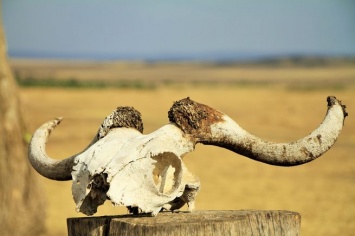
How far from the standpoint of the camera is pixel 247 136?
175 inches

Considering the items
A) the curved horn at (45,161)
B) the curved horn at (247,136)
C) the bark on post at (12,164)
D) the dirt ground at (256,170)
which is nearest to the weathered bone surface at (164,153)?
the curved horn at (247,136)

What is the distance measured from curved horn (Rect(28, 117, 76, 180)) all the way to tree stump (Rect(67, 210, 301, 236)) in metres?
0.37

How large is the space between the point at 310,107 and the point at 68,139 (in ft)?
48.0

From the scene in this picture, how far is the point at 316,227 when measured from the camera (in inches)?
526

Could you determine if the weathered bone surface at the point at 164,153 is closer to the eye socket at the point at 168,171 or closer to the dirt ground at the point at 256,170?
the eye socket at the point at 168,171

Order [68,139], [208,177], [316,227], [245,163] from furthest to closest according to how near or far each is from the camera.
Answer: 1. [68,139]
2. [245,163]
3. [208,177]
4. [316,227]

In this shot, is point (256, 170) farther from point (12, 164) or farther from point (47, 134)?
point (47, 134)

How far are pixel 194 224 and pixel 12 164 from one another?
643 centimetres

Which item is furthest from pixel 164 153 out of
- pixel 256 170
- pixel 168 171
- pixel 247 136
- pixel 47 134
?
pixel 256 170

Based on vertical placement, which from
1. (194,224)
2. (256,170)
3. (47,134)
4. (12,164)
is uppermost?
(256,170)

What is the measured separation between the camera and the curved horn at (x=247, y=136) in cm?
437

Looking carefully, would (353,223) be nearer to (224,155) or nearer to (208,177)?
(208,177)

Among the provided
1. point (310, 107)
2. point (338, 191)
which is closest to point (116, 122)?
point (338, 191)

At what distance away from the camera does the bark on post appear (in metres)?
Answer: 10.1
